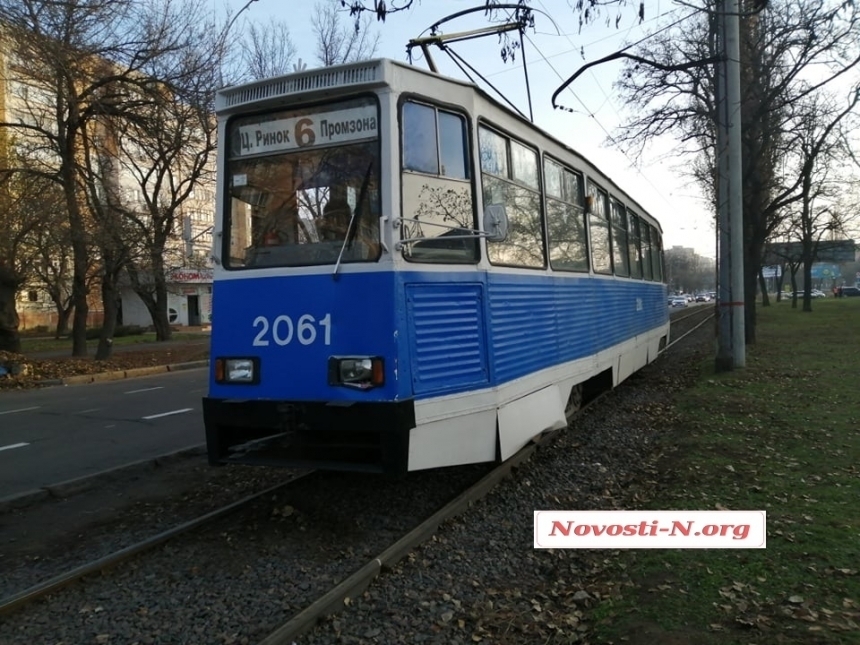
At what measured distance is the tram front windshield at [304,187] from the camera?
5.20 metres

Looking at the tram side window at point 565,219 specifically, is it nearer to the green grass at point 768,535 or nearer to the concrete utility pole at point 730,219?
the green grass at point 768,535

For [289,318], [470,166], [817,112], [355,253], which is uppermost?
[817,112]

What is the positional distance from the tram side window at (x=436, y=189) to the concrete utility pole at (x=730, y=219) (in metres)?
9.48

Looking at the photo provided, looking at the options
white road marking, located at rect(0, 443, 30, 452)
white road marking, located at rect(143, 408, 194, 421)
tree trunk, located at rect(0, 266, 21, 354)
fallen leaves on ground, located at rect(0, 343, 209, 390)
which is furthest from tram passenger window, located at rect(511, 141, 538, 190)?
tree trunk, located at rect(0, 266, 21, 354)

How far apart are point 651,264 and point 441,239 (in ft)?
34.1

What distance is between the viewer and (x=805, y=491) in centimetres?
591

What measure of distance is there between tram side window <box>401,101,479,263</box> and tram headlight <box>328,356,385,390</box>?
81 centimetres

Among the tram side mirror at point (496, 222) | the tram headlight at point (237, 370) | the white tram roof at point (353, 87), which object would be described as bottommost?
the tram headlight at point (237, 370)

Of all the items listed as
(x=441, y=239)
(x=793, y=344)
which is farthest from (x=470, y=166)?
(x=793, y=344)

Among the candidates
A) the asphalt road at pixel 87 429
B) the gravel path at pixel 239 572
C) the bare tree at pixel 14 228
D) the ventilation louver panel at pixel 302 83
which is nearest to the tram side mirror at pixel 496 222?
the ventilation louver panel at pixel 302 83

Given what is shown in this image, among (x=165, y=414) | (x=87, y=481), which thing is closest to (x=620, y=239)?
(x=165, y=414)

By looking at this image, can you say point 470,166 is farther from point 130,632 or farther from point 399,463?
point 130,632

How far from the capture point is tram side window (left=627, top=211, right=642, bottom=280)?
12062 millimetres

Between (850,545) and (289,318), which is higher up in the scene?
(289,318)
